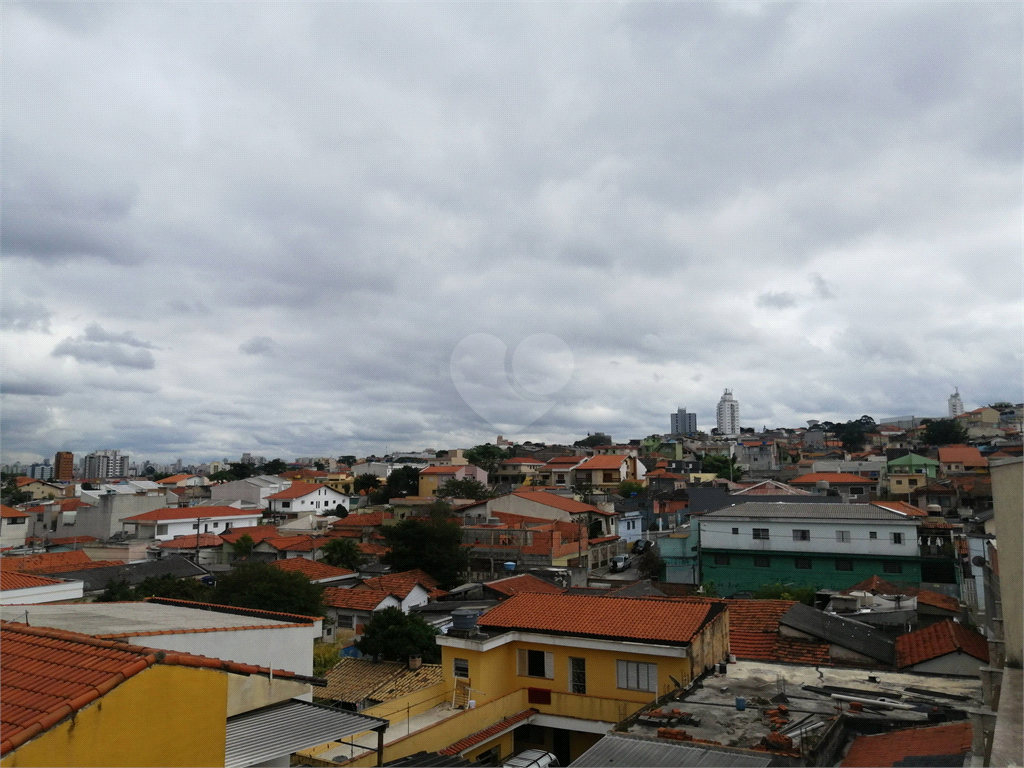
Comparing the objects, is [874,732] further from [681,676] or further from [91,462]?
[91,462]

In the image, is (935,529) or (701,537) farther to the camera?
(701,537)

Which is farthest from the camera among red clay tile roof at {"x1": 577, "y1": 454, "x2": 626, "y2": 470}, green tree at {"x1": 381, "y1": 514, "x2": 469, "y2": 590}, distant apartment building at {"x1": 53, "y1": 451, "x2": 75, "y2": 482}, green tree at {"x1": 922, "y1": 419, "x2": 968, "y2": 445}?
distant apartment building at {"x1": 53, "y1": 451, "x2": 75, "y2": 482}

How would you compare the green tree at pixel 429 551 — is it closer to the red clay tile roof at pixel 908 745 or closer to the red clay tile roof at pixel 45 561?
the red clay tile roof at pixel 45 561

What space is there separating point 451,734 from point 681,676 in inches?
152

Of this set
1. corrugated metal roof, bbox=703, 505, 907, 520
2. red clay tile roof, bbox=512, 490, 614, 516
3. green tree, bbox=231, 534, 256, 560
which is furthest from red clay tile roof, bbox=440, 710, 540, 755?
red clay tile roof, bbox=512, 490, 614, 516

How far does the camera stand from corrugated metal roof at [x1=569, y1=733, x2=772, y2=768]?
23.3 feet

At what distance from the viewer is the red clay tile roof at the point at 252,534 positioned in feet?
124

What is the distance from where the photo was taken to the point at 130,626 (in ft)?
23.0

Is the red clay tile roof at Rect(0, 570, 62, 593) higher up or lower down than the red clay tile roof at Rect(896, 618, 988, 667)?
higher up

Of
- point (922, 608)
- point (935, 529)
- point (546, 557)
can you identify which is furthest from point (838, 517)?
point (546, 557)

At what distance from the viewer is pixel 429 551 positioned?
29.6m

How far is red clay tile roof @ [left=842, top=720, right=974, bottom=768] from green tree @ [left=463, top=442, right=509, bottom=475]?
6841 centimetres

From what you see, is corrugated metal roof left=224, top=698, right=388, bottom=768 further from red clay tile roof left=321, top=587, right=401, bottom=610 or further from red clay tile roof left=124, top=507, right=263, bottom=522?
red clay tile roof left=124, top=507, right=263, bottom=522

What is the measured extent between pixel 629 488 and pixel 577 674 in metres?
45.0
